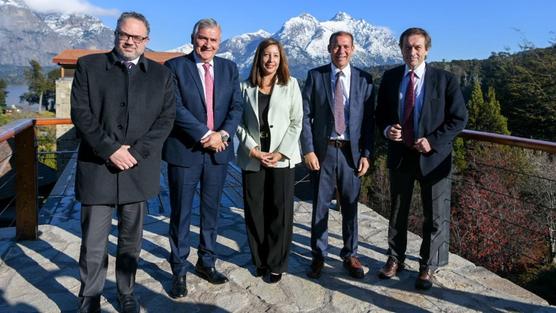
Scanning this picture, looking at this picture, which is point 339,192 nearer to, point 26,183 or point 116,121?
point 116,121

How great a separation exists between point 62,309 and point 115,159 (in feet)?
3.26

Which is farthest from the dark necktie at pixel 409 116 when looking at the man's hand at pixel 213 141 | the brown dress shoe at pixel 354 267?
the man's hand at pixel 213 141

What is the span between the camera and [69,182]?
26.2 feet

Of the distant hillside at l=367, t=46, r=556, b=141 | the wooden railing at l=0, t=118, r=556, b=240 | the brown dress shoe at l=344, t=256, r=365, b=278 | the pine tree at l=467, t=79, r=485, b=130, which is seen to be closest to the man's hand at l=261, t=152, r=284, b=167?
the brown dress shoe at l=344, t=256, r=365, b=278

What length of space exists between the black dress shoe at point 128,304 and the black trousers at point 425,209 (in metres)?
1.64

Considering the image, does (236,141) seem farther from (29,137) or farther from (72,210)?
(72,210)

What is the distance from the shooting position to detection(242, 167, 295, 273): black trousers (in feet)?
9.14

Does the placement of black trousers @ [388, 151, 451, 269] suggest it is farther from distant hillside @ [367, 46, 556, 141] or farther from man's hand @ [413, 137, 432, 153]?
distant hillside @ [367, 46, 556, 141]

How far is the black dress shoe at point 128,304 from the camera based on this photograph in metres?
2.37

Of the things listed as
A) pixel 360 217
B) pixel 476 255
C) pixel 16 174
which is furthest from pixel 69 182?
pixel 476 255

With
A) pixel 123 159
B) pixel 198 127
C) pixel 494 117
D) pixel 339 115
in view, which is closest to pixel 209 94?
pixel 198 127

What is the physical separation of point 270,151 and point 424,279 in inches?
50.0

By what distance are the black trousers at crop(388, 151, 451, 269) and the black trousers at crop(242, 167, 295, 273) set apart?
700 mm

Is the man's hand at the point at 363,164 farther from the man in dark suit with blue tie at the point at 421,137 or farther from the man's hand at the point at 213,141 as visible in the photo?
the man's hand at the point at 213,141
